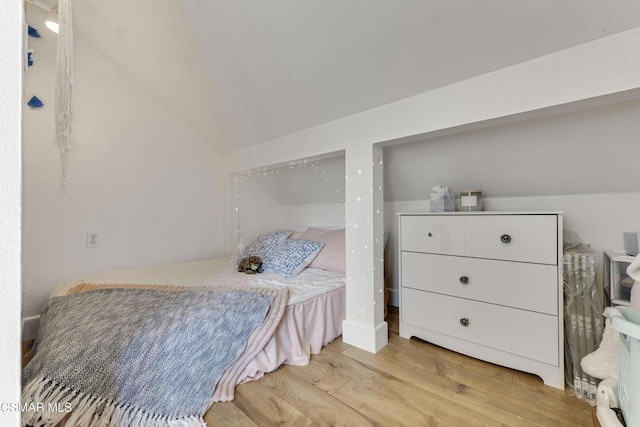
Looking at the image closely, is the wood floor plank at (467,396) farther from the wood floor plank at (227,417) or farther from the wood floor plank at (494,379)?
the wood floor plank at (227,417)

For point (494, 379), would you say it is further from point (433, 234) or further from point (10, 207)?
point (10, 207)

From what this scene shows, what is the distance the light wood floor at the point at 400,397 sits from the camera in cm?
113

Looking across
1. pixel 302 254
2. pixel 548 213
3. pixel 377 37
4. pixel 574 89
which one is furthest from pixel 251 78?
pixel 548 213

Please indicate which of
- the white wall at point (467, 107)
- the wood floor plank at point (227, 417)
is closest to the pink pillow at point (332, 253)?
the white wall at point (467, 107)

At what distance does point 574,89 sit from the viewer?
1.05 meters

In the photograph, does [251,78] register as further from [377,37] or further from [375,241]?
[375,241]

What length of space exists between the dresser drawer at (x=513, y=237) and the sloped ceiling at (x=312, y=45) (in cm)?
81

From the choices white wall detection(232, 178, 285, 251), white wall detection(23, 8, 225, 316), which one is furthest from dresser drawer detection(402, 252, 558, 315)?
white wall detection(23, 8, 225, 316)

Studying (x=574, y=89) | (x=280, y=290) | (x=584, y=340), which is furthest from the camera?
(x=280, y=290)

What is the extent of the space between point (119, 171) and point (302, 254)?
5.60ft

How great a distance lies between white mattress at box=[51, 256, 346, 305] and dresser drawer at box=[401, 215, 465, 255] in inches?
23.9

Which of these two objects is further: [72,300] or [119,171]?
[119,171]

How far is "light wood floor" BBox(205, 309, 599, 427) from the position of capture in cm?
113

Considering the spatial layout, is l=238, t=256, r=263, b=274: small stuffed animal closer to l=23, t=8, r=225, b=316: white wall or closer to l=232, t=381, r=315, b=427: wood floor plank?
l=23, t=8, r=225, b=316: white wall
